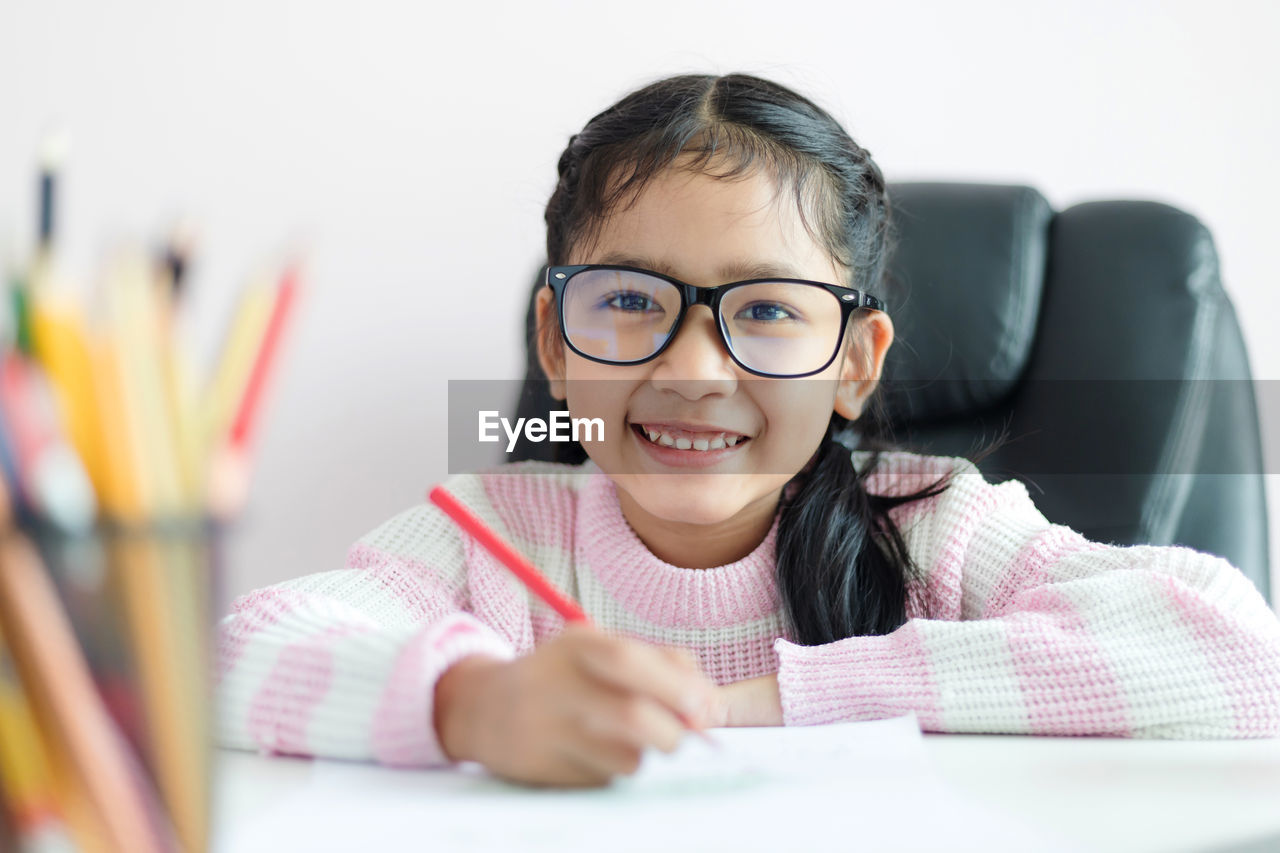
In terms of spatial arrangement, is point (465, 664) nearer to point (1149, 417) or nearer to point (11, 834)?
point (11, 834)

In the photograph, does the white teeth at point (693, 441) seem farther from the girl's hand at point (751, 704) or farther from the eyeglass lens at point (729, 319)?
the girl's hand at point (751, 704)

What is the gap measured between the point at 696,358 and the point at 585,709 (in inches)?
16.3

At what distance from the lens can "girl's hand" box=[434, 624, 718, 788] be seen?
49cm

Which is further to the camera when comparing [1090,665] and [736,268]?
[736,268]

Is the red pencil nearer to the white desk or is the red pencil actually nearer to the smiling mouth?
the white desk

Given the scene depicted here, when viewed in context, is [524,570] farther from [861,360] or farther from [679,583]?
[861,360]

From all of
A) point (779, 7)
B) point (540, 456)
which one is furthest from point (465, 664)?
point (779, 7)

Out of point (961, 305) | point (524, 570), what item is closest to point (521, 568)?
point (524, 570)

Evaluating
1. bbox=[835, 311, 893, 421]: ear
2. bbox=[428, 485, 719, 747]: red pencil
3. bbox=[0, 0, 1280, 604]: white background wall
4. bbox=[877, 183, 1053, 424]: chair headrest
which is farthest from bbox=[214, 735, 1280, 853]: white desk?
bbox=[0, 0, 1280, 604]: white background wall

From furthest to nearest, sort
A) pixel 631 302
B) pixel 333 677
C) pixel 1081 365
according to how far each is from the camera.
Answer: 1. pixel 1081 365
2. pixel 631 302
3. pixel 333 677

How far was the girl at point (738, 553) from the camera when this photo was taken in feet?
1.98

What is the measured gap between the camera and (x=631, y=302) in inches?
34.8

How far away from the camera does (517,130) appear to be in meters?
1.42

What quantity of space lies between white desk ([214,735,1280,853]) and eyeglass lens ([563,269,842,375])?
34cm
